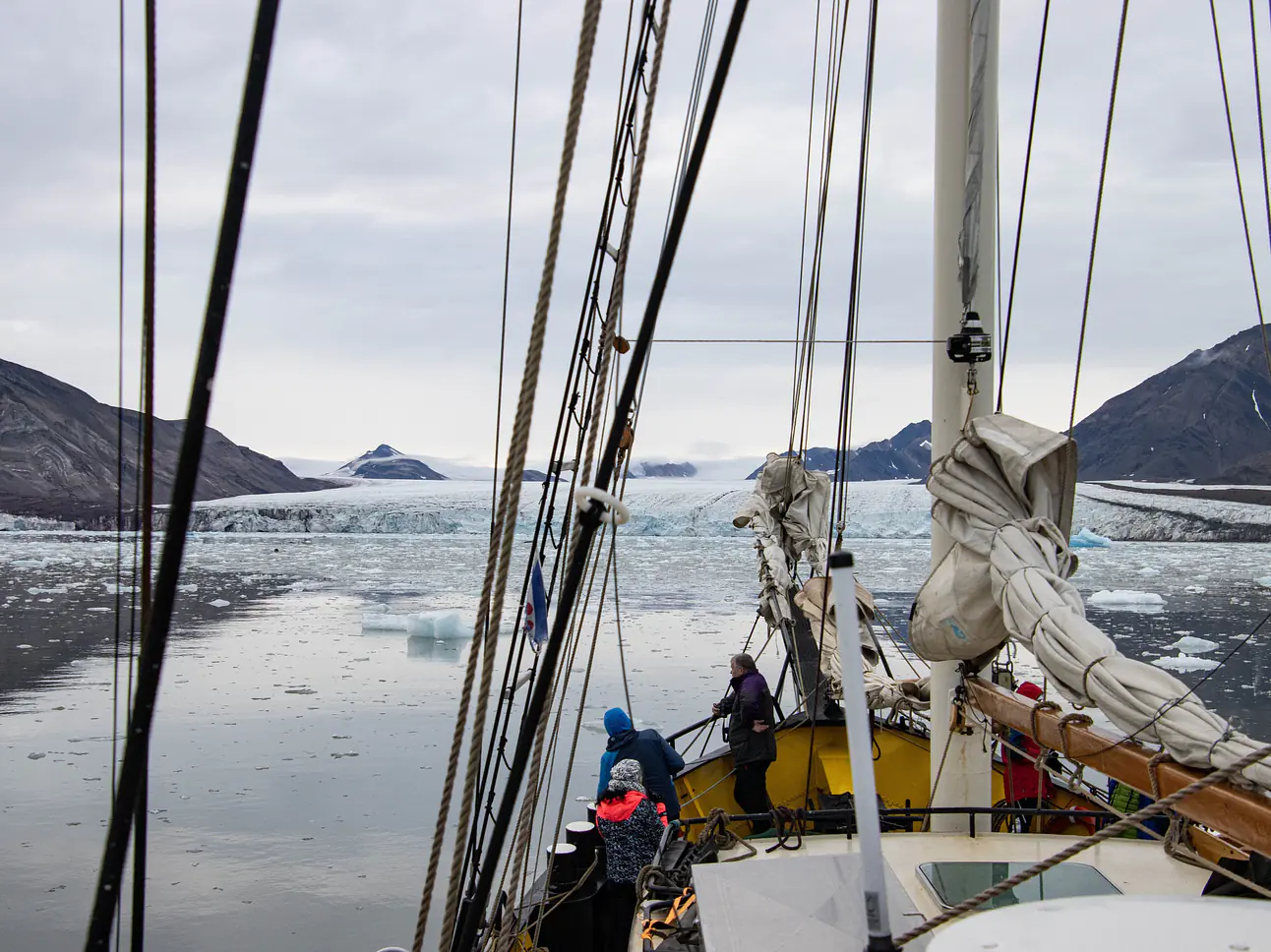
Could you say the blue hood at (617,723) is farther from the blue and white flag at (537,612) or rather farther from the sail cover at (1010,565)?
the blue and white flag at (537,612)

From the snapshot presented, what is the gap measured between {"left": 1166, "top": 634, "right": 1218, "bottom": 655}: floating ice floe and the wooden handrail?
545 inches

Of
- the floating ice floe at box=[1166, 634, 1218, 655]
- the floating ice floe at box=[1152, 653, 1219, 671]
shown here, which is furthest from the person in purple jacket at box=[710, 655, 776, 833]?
the floating ice floe at box=[1166, 634, 1218, 655]

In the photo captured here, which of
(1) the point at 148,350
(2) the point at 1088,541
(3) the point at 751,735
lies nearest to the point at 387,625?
(3) the point at 751,735

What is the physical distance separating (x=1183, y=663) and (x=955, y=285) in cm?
1226

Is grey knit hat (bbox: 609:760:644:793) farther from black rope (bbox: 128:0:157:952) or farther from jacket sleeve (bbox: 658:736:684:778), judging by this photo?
black rope (bbox: 128:0:157:952)

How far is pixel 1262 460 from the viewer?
80125 millimetres

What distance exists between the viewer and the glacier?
48.2m

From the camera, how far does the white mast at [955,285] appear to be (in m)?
4.28

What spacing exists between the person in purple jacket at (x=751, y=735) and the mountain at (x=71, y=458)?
212ft

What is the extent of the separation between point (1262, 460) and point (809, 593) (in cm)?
8704

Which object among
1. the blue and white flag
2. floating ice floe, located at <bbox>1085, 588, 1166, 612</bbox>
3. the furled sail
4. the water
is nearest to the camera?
the blue and white flag

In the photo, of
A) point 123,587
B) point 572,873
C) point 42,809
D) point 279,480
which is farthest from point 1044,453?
point 279,480

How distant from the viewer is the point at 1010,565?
3.37m

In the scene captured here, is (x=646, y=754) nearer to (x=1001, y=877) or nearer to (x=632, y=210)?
(x=1001, y=877)
